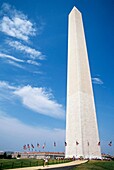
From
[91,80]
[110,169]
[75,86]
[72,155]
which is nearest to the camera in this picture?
[110,169]

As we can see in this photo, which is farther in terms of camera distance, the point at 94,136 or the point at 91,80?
the point at 91,80

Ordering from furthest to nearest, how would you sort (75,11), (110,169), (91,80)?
(75,11)
(91,80)
(110,169)

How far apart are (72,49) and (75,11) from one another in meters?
13.1

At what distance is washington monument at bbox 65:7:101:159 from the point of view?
47.5 meters

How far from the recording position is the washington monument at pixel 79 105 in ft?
156

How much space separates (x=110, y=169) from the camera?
25453 millimetres

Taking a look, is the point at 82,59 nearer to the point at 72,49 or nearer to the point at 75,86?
the point at 72,49

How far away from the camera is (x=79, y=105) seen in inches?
1966

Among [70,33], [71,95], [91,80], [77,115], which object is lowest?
[77,115]

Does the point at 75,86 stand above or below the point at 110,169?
above

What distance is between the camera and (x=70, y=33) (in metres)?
60.7

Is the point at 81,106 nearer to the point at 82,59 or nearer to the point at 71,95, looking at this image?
the point at 71,95

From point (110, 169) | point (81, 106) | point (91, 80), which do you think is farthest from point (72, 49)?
point (110, 169)

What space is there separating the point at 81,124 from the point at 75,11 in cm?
3469
